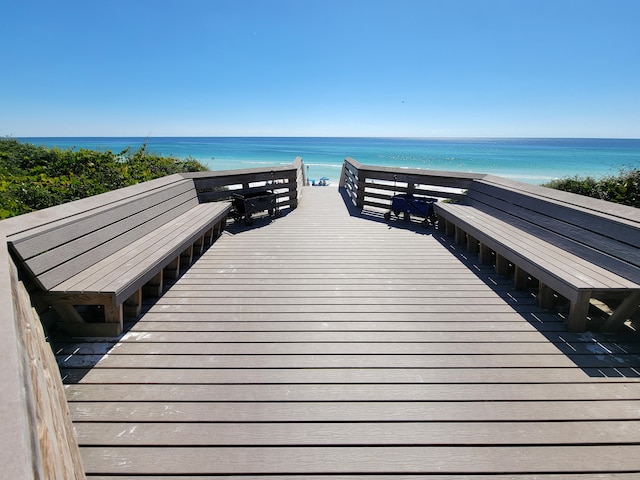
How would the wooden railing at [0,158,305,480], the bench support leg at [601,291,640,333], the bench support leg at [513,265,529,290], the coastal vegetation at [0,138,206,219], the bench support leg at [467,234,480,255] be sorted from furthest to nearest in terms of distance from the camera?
the bench support leg at [467,234,480,255]
the coastal vegetation at [0,138,206,219]
the bench support leg at [513,265,529,290]
the bench support leg at [601,291,640,333]
the wooden railing at [0,158,305,480]

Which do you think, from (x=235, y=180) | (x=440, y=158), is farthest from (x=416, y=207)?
(x=440, y=158)

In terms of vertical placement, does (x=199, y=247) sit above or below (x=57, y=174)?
below

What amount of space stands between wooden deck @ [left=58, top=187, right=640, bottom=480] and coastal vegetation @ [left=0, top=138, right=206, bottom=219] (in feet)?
7.00

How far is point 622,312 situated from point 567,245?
2.87 ft

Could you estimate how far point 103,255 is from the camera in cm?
278

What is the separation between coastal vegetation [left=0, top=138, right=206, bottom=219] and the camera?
3770 mm

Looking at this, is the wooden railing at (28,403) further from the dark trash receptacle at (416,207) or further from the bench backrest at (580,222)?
the dark trash receptacle at (416,207)

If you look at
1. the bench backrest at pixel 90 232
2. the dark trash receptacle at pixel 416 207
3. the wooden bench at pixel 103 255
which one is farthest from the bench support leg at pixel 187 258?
the dark trash receptacle at pixel 416 207

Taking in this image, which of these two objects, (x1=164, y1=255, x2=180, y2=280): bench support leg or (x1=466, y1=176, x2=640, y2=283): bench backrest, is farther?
(x1=164, y1=255, x2=180, y2=280): bench support leg

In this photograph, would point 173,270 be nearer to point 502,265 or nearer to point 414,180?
point 502,265

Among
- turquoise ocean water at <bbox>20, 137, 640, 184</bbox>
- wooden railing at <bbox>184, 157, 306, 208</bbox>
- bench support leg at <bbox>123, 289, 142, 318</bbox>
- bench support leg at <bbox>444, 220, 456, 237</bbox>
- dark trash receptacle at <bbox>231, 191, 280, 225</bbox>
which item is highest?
turquoise ocean water at <bbox>20, 137, 640, 184</bbox>

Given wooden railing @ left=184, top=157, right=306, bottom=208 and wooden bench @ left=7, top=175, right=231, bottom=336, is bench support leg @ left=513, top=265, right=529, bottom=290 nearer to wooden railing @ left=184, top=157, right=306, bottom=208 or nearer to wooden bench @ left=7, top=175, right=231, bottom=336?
wooden bench @ left=7, top=175, right=231, bottom=336

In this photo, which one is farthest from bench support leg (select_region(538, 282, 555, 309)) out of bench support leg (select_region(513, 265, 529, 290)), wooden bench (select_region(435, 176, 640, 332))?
bench support leg (select_region(513, 265, 529, 290))

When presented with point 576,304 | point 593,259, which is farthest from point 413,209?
point 576,304
